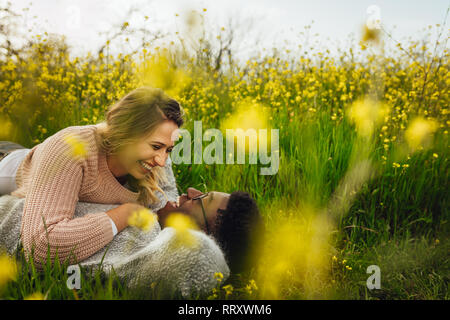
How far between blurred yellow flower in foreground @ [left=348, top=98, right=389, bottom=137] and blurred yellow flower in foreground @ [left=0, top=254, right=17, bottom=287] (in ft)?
8.24

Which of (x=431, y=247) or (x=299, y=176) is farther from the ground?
(x=299, y=176)

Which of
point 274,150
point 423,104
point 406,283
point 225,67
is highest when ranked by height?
point 225,67

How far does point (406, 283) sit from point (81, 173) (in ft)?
6.46

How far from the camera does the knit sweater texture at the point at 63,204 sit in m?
1.64

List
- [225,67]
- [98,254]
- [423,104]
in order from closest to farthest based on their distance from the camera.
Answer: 1. [98,254]
2. [423,104]
3. [225,67]

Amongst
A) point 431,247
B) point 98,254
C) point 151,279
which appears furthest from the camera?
point 431,247

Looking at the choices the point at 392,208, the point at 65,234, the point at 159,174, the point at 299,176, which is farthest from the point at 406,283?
the point at 65,234

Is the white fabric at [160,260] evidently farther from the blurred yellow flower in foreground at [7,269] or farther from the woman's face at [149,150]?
the woman's face at [149,150]

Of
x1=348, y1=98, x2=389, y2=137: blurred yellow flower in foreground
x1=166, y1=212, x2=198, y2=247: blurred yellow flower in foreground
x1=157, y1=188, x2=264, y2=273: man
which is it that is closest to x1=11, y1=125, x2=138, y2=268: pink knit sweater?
x1=166, y1=212, x2=198, y2=247: blurred yellow flower in foreground

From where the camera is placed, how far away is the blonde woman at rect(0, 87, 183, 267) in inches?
65.5

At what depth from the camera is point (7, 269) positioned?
5.46 ft

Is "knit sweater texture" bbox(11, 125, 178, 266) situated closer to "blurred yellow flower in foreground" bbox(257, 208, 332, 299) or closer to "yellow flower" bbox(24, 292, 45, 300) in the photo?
"yellow flower" bbox(24, 292, 45, 300)

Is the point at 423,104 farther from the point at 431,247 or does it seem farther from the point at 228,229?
the point at 228,229

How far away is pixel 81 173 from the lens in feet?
6.01
